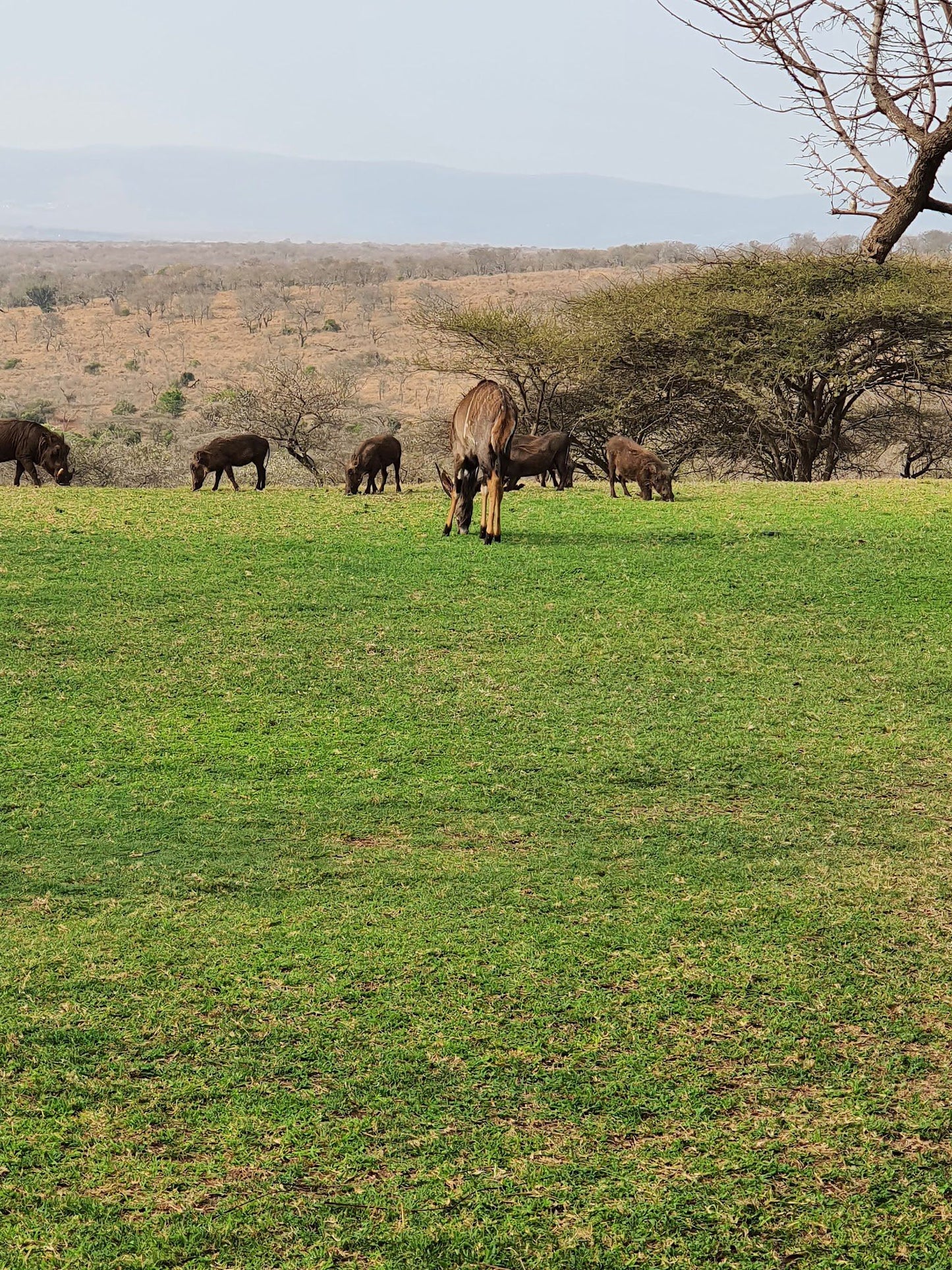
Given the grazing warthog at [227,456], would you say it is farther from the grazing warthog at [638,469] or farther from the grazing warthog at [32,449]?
the grazing warthog at [638,469]

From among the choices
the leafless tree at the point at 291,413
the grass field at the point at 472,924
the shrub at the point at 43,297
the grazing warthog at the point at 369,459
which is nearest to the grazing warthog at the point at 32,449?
the grazing warthog at the point at 369,459

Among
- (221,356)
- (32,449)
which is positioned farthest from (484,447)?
(221,356)

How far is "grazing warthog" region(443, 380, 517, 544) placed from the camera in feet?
40.4

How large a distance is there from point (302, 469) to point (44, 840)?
31201 millimetres

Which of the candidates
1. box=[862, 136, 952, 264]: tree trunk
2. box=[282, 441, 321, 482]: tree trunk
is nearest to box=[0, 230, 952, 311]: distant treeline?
box=[282, 441, 321, 482]: tree trunk

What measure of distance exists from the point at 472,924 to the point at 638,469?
12439mm

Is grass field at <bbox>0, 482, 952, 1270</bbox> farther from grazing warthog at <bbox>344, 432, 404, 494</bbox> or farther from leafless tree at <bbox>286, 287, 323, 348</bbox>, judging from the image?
leafless tree at <bbox>286, 287, 323, 348</bbox>

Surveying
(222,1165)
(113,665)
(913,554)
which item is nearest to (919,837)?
(222,1165)

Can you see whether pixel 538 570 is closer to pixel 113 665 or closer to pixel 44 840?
pixel 113 665

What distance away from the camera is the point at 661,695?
8.66m

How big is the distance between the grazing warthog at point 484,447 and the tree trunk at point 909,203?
580 centimetres

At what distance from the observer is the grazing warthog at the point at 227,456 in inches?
721

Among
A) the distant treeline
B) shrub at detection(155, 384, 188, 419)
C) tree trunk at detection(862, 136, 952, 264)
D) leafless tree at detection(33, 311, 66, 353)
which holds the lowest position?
shrub at detection(155, 384, 188, 419)

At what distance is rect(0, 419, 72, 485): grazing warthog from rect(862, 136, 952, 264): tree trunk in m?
14.3
